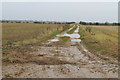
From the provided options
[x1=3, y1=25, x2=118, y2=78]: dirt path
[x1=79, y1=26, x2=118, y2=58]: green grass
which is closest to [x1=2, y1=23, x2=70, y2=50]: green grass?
[x1=79, y1=26, x2=118, y2=58]: green grass

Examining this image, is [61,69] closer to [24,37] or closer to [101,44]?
[101,44]

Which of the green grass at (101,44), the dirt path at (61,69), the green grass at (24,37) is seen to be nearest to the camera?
the dirt path at (61,69)

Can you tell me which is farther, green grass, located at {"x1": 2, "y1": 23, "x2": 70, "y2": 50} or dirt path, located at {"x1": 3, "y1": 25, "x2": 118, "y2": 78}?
green grass, located at {"x1": 2, "y1": 23, "x2": 70, "y2": 50}

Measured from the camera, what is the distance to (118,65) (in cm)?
905

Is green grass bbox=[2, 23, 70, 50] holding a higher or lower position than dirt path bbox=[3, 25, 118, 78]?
higher

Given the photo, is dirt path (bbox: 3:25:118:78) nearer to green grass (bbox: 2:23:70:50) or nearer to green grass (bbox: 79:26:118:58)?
green grass (bbox: 79:26:118:58)

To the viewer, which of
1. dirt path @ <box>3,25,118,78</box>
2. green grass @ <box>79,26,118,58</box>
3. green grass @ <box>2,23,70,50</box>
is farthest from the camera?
green grass @ <box>2,23,70,50</box>

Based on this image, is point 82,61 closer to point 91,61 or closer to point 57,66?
point 91,61

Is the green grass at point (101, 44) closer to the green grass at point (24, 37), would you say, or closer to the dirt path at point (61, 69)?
the dirt path at point (61, 69)

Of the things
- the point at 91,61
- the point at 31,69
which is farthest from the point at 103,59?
the point at 31,69

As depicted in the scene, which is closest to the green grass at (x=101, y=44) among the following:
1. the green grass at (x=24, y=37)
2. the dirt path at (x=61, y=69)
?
the dirt path at (x=61, y=69)

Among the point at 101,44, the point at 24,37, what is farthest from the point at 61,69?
the point at 24,37

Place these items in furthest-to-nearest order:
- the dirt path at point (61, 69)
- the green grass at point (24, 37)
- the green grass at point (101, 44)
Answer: the green grass at point (24, 37) → the green grass at point (101, 44) → the dirt path at point (61, 69)

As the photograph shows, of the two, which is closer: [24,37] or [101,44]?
[101,44]
